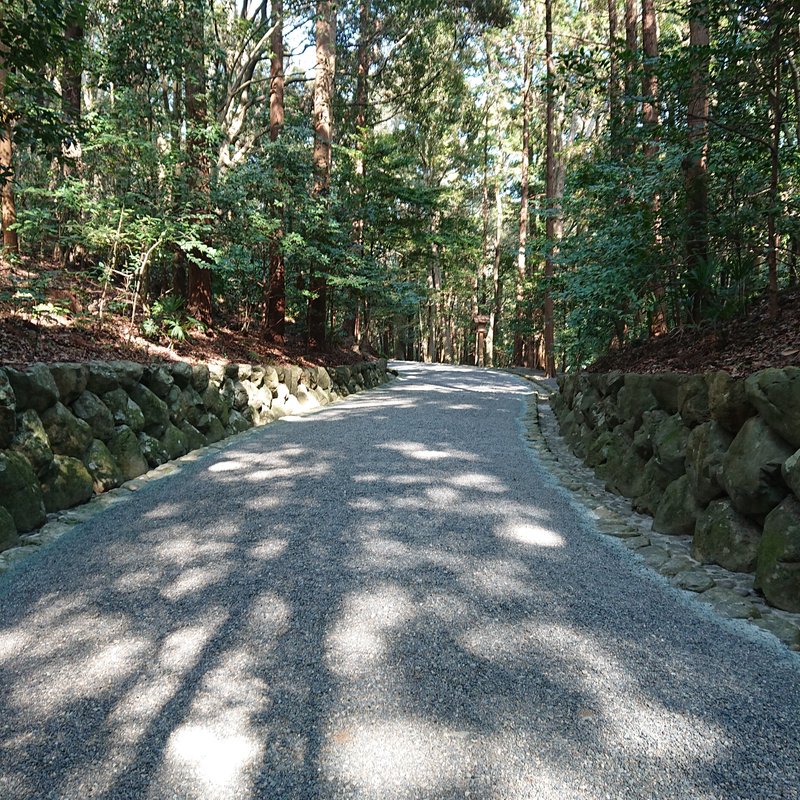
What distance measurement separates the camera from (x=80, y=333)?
5820mm

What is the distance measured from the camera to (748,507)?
273cm

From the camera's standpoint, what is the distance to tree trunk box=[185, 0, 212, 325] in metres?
7.34

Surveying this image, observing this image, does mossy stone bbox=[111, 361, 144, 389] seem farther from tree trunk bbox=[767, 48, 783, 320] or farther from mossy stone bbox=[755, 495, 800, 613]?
tree trunk bbox=[767, 48, 783, 320]

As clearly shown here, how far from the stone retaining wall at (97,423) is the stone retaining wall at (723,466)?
4.10m

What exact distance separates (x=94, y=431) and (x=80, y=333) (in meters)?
2.13

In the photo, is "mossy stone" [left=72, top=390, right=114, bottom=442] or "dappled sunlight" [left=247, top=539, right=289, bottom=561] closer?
"dappled sunlight" [left=247, top=539, right=289, bottom=561]

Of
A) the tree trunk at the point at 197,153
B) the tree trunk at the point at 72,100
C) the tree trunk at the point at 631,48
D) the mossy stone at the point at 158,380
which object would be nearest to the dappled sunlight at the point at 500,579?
the mossy stone at the point at 158,380

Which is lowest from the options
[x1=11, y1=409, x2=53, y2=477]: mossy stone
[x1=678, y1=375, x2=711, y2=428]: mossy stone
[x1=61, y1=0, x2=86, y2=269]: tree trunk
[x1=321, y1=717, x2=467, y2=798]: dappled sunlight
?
[x1=321, y1=717, x2=467, y2=798]: dappled sunlight

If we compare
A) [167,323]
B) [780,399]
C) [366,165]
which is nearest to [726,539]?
[780,399]

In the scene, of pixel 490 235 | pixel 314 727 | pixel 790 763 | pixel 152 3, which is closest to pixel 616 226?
pixel 790 763

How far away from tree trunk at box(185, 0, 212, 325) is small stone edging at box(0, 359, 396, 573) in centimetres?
237

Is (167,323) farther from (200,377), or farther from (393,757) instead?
(393,757)

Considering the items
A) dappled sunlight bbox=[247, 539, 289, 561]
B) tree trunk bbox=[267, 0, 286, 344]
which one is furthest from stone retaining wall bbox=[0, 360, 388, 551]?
tree trunk bbox=[267, 0, 286, 344]

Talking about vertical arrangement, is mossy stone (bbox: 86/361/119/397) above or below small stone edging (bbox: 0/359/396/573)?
above
